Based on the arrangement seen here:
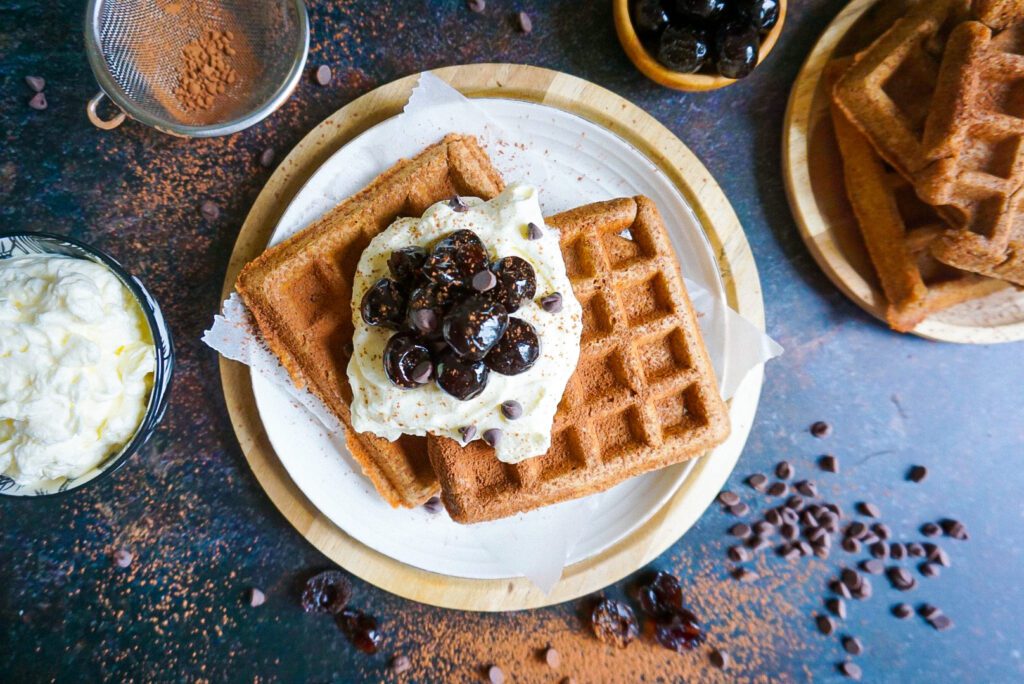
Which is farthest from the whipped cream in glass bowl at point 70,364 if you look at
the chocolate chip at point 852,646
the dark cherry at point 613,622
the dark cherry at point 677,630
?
the chocolate chip at point 852,646

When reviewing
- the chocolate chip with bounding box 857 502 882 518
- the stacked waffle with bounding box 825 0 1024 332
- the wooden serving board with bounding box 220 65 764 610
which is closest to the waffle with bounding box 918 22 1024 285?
the stacked waffle with bounding box 825 0 1024 332

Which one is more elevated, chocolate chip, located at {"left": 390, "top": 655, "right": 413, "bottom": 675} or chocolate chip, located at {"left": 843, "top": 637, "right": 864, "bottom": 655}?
chocolate chip, located at {"left": 843, "top": 637, "right": 864, "bottom": 655}

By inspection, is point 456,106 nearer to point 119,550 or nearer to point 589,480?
point 589,480

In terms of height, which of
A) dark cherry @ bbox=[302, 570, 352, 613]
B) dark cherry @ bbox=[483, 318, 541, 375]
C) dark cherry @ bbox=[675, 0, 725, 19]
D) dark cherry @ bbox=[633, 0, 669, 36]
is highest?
dark cherry @ bbox=[675, 0, 725, 19]

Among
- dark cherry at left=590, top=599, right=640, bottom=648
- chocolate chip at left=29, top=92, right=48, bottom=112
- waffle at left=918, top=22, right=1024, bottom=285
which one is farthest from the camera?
dark cherry at left=590, top=599, right=640, bottom=648

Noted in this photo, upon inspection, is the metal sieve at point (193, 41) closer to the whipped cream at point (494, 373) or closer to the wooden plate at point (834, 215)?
the whipped cream at point (494, 373)

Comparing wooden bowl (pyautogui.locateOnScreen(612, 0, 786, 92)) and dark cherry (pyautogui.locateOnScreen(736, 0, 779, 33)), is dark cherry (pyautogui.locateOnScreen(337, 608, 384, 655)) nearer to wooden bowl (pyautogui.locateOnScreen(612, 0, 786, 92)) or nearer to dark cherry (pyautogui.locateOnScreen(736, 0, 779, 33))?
wooden bowl (pyautogui.locateOnScreen(612, 0, 786, 92))
